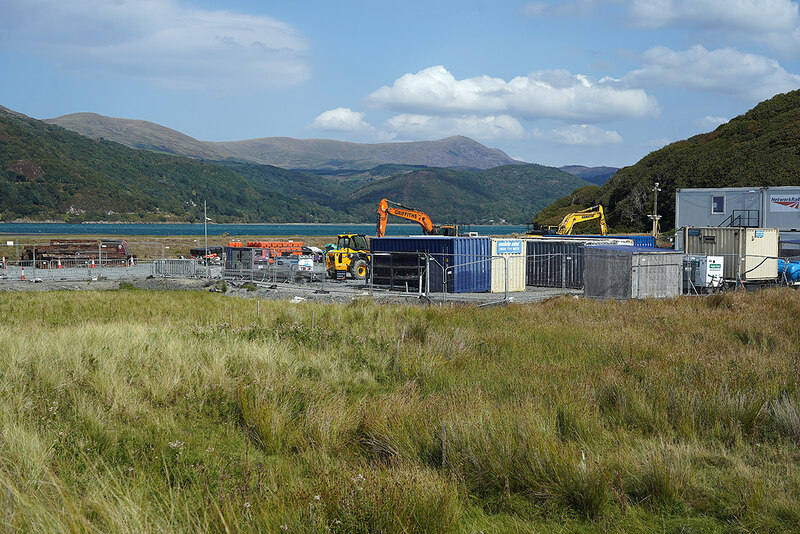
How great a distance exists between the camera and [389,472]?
5.27 meters

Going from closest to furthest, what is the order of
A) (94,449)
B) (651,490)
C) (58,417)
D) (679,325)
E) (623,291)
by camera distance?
(651,490), (94,449), (58,417), (679,325), (623,291)

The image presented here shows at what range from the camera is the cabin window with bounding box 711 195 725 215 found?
1714 inches

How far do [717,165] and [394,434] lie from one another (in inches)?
3474

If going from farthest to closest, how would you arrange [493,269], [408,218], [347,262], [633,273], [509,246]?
[408,218] < [347,262] < [509,246] < [493,269] < [633,273]

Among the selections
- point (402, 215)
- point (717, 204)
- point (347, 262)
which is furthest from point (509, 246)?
point (717, 204)

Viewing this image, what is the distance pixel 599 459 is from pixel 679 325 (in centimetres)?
916

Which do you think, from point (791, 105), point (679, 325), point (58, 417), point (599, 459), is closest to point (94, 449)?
point (58, 417)

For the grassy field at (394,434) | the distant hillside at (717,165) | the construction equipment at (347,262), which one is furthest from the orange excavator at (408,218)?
the distant hillside at (717,165)

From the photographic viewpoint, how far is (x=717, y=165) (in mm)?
83062

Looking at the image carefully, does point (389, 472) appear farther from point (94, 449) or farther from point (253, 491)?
point (94, 449)

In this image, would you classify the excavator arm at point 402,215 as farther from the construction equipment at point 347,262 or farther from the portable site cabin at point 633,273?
the portable site cabin at point 633,273

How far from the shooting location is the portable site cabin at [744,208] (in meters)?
40.3

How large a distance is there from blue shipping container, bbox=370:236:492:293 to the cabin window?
22.5 m

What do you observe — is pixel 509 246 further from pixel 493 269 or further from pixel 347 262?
pixel 347 262
